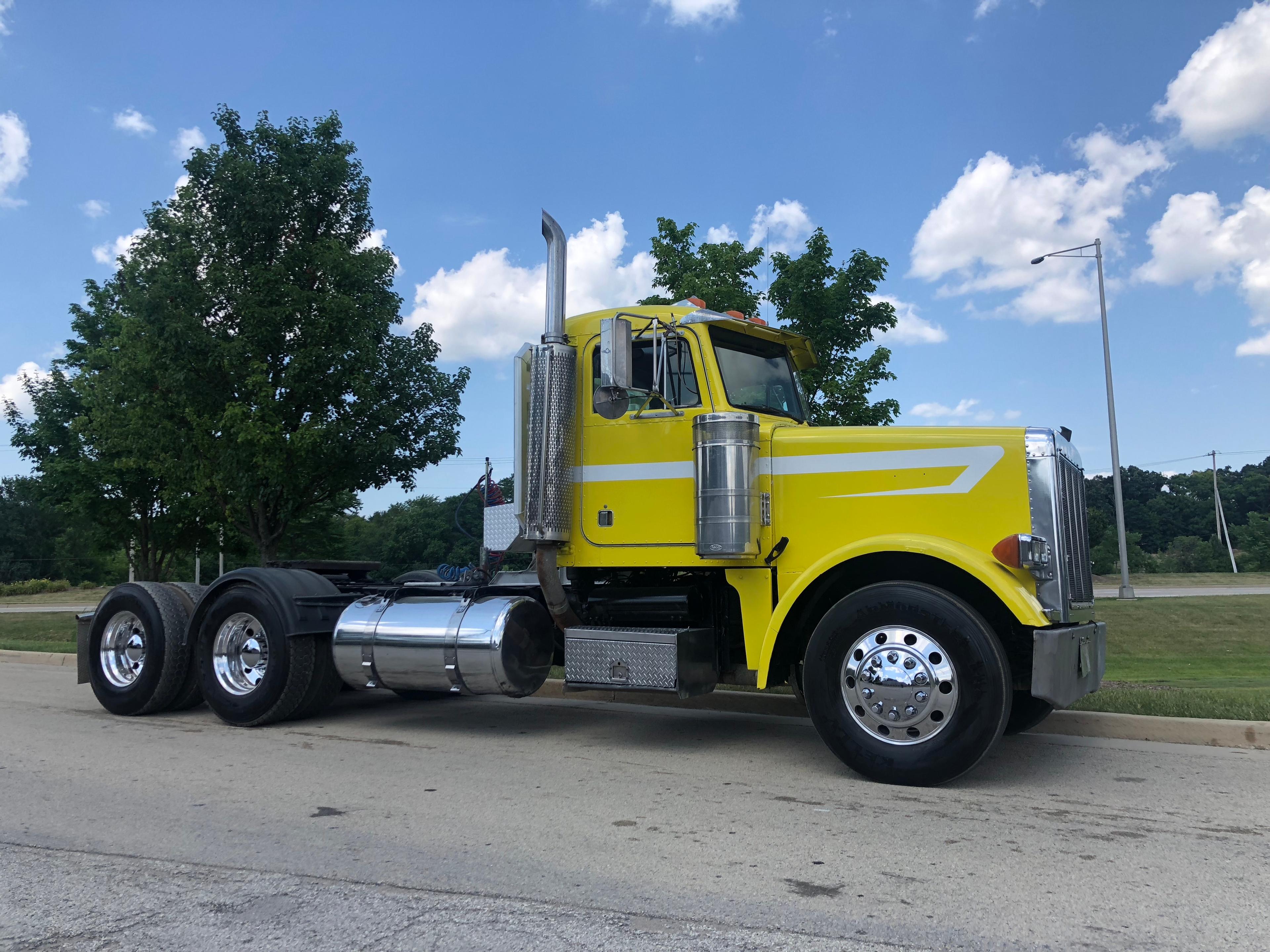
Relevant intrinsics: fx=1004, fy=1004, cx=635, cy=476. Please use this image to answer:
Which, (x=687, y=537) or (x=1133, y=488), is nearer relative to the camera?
(x=687, y=537)

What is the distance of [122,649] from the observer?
8.92 meters

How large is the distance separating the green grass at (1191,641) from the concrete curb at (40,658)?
43.2ft

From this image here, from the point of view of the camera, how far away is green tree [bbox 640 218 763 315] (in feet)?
43.1

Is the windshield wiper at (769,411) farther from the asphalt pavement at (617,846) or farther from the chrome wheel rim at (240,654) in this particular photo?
the chrome wheel rim at (240,654)

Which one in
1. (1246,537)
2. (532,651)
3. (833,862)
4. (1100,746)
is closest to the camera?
(833,862)

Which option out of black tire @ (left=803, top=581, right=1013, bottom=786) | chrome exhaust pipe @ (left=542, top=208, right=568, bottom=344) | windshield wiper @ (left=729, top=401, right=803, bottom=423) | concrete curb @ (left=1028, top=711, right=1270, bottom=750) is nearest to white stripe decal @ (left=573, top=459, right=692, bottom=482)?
windshield wiper @ (left=729, top=401, right=803, bottom=423)

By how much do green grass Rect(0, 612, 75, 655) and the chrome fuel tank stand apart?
8432 mm

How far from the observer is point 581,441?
7184 mm

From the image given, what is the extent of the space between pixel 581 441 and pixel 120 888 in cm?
407

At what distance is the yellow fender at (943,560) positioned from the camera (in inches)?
219

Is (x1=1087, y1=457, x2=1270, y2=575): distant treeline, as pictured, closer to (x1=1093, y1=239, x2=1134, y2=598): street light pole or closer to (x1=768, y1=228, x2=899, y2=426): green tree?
(x1=1093, y1=239, x2=1134, y2=598): street light pole

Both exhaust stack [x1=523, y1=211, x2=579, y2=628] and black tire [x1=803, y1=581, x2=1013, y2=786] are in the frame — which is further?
exhaust stack [x1=523, y1=211, x2=579, y2=628]

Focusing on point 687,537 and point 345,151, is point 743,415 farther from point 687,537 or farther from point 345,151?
point 345,151

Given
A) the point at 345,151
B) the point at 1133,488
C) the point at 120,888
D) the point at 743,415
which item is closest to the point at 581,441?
the point at 743,415
